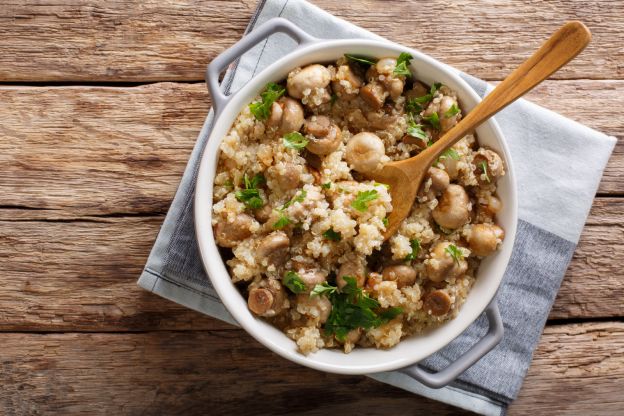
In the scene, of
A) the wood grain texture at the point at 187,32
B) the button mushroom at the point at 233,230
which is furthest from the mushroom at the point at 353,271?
the wood grain texture at the point at 187,32

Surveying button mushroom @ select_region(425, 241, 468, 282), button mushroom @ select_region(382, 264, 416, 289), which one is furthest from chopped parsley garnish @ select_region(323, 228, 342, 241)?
button mushroom @ select_region(425, 241, 468, 282)

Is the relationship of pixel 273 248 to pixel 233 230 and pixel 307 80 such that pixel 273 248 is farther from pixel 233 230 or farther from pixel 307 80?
pixel 307 80

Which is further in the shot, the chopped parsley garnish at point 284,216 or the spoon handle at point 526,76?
the chopped parsley garnish at point 284,216

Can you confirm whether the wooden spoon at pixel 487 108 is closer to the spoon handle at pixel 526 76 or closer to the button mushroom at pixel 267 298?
the spoon handle at pixel 526 76

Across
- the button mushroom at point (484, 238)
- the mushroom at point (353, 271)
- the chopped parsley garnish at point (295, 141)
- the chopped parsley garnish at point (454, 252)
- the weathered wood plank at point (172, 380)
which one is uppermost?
the chopped parsley garnish at point (295, 141)

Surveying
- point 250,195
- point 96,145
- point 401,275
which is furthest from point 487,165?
point 96,145

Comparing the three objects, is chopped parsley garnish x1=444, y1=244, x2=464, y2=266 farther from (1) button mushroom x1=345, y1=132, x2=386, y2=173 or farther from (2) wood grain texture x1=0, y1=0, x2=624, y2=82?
(2) wood grain texture x1=0, y1=0, x2=624, y2=82
